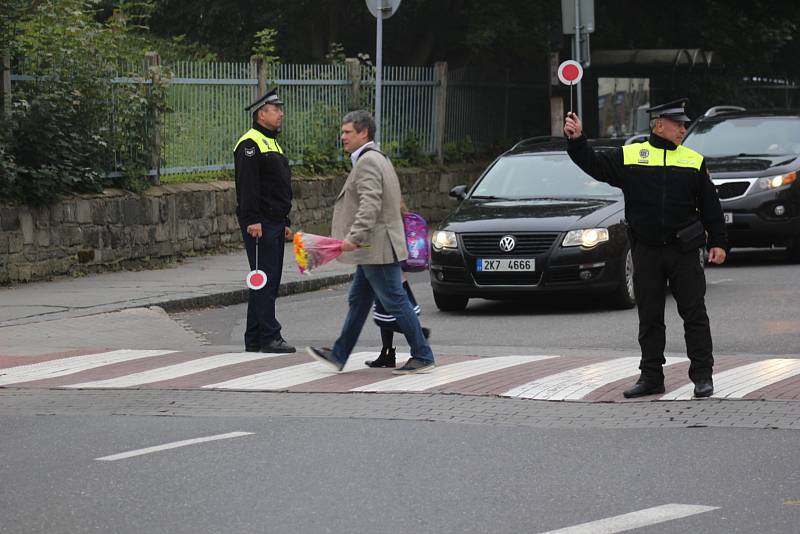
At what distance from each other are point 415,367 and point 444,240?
382cm

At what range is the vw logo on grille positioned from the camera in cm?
1350

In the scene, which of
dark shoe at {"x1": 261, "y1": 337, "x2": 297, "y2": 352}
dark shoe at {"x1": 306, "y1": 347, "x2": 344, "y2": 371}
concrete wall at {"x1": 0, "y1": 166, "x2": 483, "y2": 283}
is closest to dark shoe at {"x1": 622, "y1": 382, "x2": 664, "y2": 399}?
dark shoe at {"x1": 306, "y1": 347, "x2": 344, "y2": 371}

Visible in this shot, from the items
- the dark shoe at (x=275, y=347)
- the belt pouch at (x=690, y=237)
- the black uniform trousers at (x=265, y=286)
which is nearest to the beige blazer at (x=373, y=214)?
the black uniform trousers at (x=265, y=286)

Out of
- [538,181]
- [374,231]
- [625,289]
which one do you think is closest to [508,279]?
[625,289]

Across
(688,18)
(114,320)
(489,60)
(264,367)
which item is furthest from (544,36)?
(264,367)

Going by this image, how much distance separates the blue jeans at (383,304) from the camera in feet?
33.1

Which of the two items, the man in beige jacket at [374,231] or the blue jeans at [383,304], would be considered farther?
the blue jeans at [383,304]

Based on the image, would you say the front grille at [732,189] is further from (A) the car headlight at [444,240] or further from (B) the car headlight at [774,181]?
(A) the car headlight at [444,240]

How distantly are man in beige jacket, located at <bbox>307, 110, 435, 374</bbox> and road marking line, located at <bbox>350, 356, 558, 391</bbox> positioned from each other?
0.18 meters

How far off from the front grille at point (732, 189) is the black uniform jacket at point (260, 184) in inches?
302

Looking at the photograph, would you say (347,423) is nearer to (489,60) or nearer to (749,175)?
(749,175)

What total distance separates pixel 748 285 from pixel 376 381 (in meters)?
6.62

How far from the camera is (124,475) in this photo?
7.09m

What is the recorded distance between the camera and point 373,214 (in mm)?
9875
